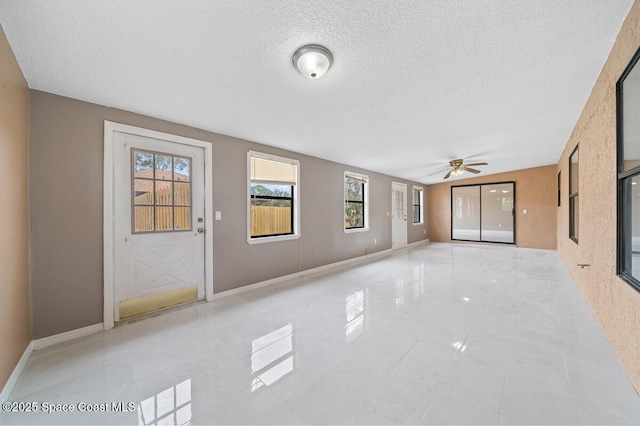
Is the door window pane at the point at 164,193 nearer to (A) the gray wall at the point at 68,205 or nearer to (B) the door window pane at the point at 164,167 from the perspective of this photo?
(B) the door window pane at the point at 164,167

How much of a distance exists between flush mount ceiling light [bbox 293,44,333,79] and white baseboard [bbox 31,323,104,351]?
10.3 feet

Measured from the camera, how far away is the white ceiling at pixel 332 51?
1.41 metres

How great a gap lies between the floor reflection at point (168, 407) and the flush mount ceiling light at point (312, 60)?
242 cm

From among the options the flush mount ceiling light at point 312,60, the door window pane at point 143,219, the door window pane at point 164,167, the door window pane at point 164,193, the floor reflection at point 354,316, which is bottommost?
the floor reflection at point 354,316

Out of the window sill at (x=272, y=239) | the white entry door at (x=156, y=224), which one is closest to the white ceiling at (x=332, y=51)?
the white entry door at (x=156, y=224)

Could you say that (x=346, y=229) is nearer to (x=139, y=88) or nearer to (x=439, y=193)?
(x=139, y=88)

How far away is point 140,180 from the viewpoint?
106 inches

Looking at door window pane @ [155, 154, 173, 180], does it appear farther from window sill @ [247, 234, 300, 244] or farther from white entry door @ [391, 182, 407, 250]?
white entry door @ [391, 182, 407, 250]

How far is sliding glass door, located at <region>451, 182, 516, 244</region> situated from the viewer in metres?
8.80

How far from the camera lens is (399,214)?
7434 millimetres

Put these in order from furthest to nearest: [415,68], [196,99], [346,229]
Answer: [346,229] → [196,99] → [415,68]

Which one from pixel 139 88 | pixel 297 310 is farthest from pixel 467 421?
pixel 139 88

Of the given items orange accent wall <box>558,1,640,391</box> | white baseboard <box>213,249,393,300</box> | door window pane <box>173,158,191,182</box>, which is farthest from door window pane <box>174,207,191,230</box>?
orange accent wall <box>558,1,640,391</box>

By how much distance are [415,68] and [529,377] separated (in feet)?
8.07
